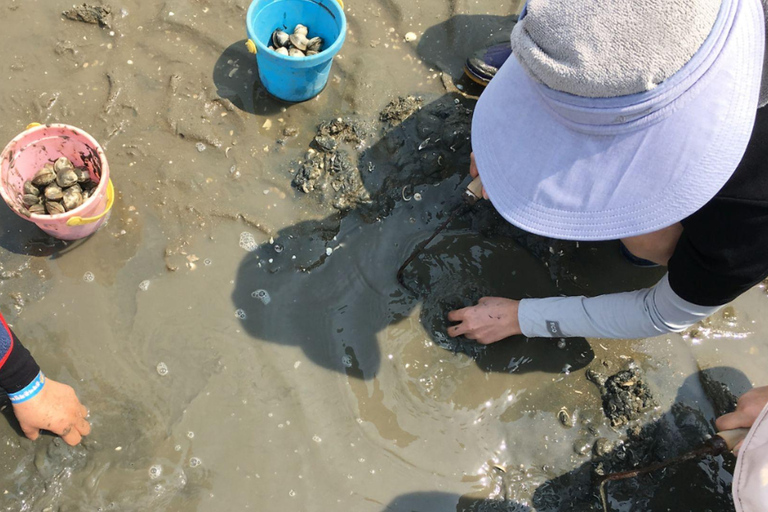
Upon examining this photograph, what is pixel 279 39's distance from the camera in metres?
2.62

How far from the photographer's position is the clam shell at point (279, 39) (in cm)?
262

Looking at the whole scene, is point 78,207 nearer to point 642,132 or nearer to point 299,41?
point 299,41

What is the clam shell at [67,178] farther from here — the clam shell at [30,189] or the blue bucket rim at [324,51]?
the blue bucket rim at [324,51]

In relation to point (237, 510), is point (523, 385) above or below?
above

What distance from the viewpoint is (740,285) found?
154 cm

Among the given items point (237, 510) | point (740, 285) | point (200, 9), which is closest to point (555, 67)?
point (740, 285)

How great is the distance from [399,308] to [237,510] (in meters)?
1.05

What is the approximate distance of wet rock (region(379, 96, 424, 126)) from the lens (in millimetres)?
2697

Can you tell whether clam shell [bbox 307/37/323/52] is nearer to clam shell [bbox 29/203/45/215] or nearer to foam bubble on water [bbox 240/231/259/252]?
foam bubble on water [bbox 240/231/259/252]

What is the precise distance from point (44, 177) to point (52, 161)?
0.44 feet

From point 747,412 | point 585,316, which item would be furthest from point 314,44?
point 747,412

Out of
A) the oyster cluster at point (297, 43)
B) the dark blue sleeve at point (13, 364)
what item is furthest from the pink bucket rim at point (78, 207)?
the oyster cluster at point (297, 43)

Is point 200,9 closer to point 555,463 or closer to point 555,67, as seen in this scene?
point 555,67

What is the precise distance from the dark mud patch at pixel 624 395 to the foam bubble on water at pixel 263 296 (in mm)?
1468
